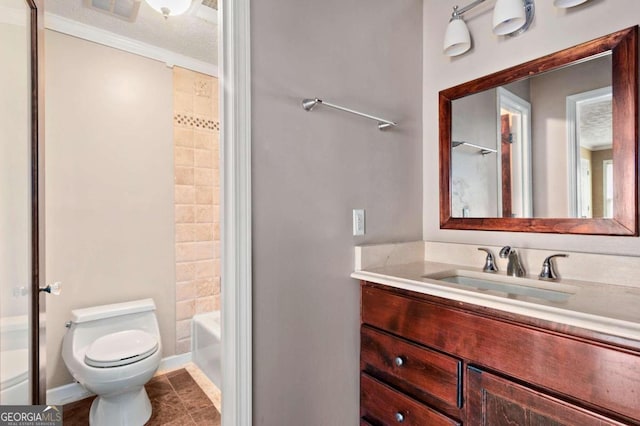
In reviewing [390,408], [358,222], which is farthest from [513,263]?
[390,408]

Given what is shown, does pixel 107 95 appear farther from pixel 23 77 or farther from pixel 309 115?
pixel 309 115

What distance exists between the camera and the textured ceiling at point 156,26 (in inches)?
74.9

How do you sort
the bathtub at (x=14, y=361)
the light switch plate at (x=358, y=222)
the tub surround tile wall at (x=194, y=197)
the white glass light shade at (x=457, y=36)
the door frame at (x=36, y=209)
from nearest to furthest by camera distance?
1. the bathtub at (x=14, y=361)
2. the door frame at (x=36, y=209)
3. the light switch plate at (x=358, y=222)
4. the white glass light shade at (x=457, y=36)
5. the tub surround tile wall at (x=194, y=197)

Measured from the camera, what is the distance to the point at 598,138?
1205 mm

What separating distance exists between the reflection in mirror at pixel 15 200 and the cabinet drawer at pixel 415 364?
115cm

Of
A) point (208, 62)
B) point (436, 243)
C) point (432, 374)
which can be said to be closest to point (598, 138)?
point (436, 243)

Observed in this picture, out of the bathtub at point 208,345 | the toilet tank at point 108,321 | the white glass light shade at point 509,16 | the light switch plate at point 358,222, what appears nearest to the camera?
the white glass light shade at point 509,16

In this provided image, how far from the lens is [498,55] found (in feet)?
4.81

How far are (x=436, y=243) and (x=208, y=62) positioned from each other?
2.31 m

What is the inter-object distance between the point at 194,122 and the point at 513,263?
7.98 ft

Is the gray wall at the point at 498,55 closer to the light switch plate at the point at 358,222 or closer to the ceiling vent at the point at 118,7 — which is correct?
the light switch plate at the point at 358,222

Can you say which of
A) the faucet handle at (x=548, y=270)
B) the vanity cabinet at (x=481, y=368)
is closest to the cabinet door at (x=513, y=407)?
the vanity cabinet at (x=481, y=368)

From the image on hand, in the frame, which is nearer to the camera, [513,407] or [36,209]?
[513,407]

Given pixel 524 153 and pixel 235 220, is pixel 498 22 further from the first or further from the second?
pixel 235 220
